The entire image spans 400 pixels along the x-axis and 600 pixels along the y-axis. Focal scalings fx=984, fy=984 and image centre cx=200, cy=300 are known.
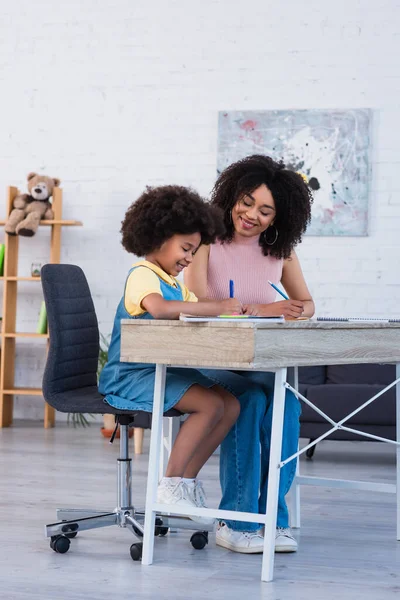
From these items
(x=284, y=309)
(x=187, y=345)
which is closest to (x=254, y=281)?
(x=284, y=309)

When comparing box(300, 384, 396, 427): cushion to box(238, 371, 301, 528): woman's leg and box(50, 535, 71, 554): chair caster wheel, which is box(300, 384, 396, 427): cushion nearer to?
box(238, 371, 301, 528): woman's leg

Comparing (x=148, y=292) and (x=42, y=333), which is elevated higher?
(x=148, y=292)

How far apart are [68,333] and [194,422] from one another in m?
0.48

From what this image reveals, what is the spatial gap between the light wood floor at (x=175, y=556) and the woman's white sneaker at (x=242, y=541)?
26mm

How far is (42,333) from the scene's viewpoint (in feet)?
19.4

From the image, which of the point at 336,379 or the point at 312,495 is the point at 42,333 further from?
the point at 312,495

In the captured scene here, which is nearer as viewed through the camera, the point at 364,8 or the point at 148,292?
the point at 148,292

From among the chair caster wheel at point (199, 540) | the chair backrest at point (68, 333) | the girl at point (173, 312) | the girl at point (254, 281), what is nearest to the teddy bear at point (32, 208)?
the girl at point (254, 281)

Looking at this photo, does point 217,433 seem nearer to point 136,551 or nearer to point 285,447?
point 285,447

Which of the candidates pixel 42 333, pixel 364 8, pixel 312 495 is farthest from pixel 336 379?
pixel 364 8

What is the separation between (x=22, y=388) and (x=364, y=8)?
3.08 m

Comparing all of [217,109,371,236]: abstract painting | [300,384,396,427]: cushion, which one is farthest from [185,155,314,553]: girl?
[217,109,371,236]: abstract painting

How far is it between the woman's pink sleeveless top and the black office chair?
44 cm

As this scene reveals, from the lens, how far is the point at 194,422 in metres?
2.54
